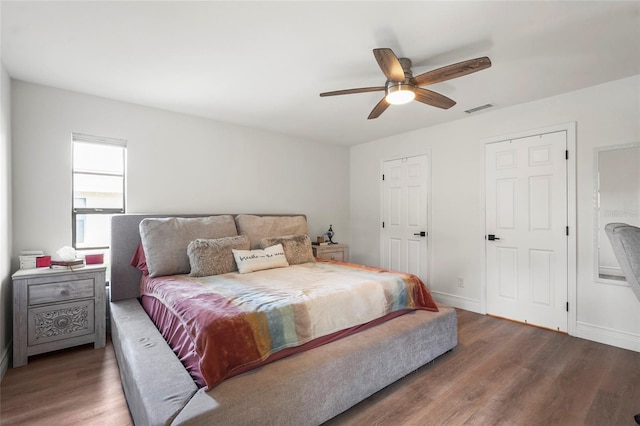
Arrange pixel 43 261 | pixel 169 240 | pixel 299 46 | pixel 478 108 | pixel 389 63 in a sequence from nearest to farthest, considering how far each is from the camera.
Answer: pixel 389 63 < pixel 299 46 < pixel 43 261 < pixel 169 240 < pixel 478 108

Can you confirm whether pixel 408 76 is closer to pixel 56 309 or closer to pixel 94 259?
pixel 94 259

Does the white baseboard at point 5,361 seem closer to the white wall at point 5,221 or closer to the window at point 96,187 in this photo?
the white wall at point 5,221

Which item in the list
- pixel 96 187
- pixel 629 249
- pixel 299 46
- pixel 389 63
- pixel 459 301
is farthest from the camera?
pixel 459 301

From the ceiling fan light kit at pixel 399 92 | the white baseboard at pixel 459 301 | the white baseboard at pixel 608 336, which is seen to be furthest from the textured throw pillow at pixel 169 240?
the white baseboard at pixel 608 336

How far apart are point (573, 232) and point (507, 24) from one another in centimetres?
221

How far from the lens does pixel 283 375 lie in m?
1.59

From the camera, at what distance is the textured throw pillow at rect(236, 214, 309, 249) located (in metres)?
3.68

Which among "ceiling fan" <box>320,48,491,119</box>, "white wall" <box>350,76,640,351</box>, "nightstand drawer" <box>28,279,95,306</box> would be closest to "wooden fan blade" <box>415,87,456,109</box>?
"ceiling fan" <box>320,48,491,119</box>

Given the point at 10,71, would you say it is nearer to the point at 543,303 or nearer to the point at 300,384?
the point at 300,384

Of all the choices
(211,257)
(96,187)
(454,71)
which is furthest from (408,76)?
(96,187)

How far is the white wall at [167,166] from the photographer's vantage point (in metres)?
2.75

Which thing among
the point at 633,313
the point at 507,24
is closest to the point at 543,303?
the point at 633,313

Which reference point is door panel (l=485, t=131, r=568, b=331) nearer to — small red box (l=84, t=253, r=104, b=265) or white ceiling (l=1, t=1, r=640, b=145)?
white ceiling (l=1, t=1, r=640, b=145)

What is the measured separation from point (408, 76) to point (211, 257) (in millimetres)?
2330
